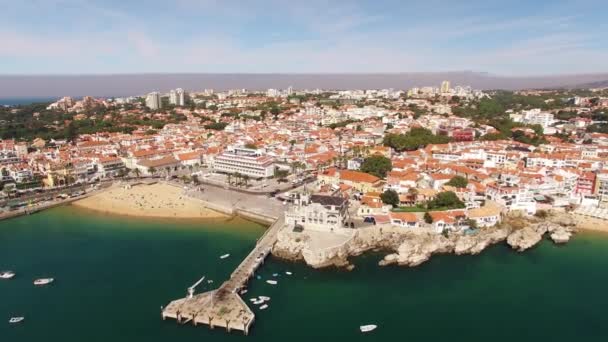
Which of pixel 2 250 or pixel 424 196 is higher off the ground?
pixel 424 196

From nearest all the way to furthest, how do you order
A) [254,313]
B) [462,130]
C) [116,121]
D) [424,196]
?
[254,313] < [424,196] < [462,130] < [116,121]

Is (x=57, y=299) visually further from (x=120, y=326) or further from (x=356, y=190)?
(x=356, y=190)

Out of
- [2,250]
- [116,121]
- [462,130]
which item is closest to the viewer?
[2,250]

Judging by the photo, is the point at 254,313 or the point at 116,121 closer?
the point at 254,313

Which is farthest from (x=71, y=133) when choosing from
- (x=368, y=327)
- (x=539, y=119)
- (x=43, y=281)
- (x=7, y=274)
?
(x=539, y=119)

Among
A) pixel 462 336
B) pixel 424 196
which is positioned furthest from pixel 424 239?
pixel 462 336

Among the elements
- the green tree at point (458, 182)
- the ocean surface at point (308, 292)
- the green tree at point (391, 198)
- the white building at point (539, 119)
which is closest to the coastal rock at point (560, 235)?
the ocean surface at point (308, 292)

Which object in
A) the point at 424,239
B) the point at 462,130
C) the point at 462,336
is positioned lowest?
the point at 462,336
